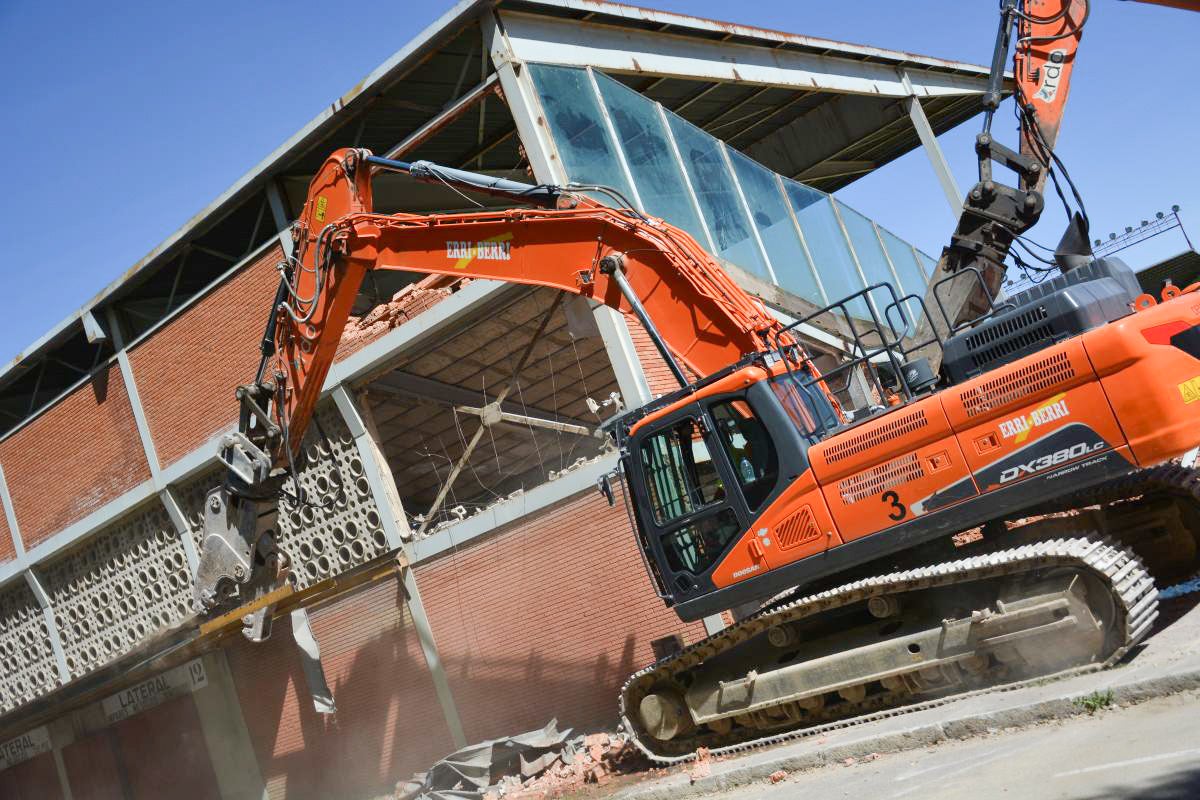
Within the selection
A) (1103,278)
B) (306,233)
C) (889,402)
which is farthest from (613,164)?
(1103,278)

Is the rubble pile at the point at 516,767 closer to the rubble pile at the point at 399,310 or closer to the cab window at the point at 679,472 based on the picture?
the cab window at the point at 679,472

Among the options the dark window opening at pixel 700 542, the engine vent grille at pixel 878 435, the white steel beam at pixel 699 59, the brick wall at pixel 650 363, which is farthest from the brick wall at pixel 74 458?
the engine vent grille at pixel 878 435

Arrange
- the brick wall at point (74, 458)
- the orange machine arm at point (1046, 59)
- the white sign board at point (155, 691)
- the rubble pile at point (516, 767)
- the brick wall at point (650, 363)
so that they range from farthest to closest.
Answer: the brick wall at point (74, 458) < the white sign board at point (155, 691) < the brick wall at point (650, 363) < the rubble pile at point (516, 767) < the orange machine arm at point (1046, 59)

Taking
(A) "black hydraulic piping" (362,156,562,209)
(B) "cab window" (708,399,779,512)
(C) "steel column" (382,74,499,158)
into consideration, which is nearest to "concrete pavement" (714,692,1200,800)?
(B) "cab window" (708,399,779,512)

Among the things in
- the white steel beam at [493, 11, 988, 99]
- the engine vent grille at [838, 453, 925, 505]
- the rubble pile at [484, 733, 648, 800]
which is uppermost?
the white steel beam at [493, 11, 988, 99]

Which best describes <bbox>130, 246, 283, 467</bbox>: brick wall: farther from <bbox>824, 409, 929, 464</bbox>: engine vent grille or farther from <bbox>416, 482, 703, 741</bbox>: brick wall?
<bbox>824, 409, 929, 464</bbox>: engine vent grille

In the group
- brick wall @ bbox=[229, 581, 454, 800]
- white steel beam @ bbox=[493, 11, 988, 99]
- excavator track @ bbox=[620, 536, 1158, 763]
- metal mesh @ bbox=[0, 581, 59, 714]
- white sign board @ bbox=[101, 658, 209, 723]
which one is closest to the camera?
excavator track @ bbox=[620, 536, 1158, 763]

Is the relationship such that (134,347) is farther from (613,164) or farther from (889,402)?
(889,402)

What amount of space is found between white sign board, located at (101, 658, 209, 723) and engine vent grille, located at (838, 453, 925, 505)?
12375 millimetres

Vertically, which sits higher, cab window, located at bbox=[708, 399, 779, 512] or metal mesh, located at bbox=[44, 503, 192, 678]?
metal mesh, located at bbox=[44, 503, 192, 678]

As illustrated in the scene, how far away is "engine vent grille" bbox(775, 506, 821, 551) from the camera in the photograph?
26.1 ft

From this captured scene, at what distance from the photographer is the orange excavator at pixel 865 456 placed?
277 inches

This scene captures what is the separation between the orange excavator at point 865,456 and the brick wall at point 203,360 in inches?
192

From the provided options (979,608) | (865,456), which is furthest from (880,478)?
(979,608)
